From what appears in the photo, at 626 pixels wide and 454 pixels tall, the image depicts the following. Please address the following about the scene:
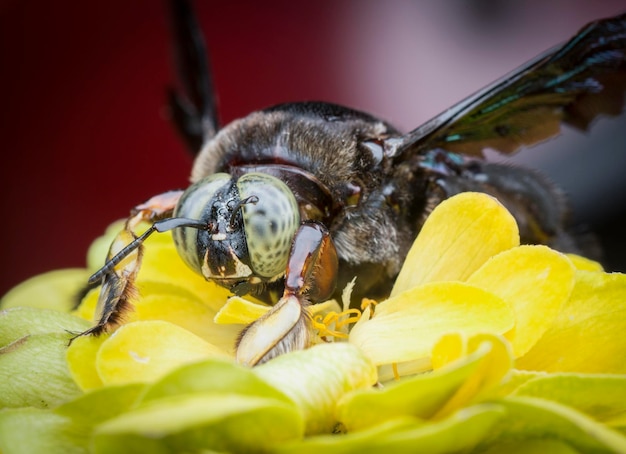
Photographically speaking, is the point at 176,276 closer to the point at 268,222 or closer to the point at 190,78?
the point at 268,222

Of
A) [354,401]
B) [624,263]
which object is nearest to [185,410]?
[354,401]

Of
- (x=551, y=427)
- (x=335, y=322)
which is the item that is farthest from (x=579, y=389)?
(x=335, y=322)

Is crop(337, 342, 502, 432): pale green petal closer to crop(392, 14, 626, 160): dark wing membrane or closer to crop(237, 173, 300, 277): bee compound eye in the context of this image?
crop(237, 173, 300, 277): bee compound eye

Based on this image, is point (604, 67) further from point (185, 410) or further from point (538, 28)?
point (538, 28)

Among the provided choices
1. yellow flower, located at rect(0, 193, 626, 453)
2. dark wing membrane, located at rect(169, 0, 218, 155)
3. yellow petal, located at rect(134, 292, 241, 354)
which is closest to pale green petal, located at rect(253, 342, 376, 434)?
yellow flower, located at rect(0, 193, 626, 453)

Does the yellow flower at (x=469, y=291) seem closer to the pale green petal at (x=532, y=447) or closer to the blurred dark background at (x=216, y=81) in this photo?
the pale green petal at (x=532, y=447)

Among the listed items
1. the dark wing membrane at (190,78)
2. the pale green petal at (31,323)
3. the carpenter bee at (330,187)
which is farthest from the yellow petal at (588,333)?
the dark wing membrane at (190,78)
